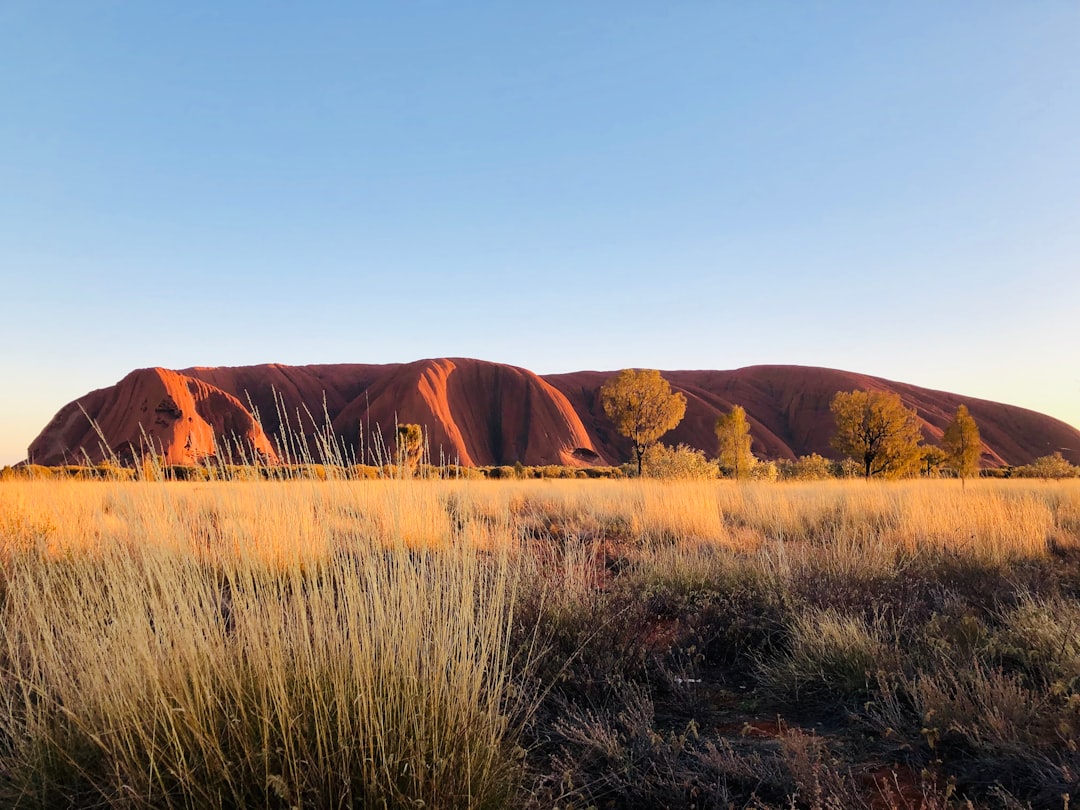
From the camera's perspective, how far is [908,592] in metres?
4.93

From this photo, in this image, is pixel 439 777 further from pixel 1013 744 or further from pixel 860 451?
pixel 860 451

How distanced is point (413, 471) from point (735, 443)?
28.4 m

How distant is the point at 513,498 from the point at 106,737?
11.2m

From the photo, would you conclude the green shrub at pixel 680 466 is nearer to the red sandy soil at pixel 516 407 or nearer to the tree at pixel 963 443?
the tree at pixel 963 443

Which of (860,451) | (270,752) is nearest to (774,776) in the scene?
(270,752)

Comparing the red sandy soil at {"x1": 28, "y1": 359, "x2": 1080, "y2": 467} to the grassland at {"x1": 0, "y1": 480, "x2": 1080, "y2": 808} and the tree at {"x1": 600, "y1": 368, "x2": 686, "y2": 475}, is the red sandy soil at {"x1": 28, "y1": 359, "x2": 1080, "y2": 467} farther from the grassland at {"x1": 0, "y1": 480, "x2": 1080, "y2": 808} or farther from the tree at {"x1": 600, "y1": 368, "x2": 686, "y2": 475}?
the grassland at {"x1": 0, "y1": 480, "x2": 1080, "y2": 808}

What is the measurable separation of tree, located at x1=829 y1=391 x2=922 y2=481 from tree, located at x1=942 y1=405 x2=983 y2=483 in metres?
4.54

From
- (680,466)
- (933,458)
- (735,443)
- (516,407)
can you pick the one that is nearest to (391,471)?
(680,466)

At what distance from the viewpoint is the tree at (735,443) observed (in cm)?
2947

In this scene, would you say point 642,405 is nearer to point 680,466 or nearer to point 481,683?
point 680,466

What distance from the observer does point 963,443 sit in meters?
30.9

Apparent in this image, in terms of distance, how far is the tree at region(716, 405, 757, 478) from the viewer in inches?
1160

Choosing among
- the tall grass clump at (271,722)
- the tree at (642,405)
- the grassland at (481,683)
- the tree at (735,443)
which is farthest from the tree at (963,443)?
the tall grass clump at (271,722)

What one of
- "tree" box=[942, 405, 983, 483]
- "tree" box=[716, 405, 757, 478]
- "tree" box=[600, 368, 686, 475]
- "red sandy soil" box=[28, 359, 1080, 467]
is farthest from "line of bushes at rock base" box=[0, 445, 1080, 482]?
"red sandy soil" box=[28, 359, 1080, 467]
